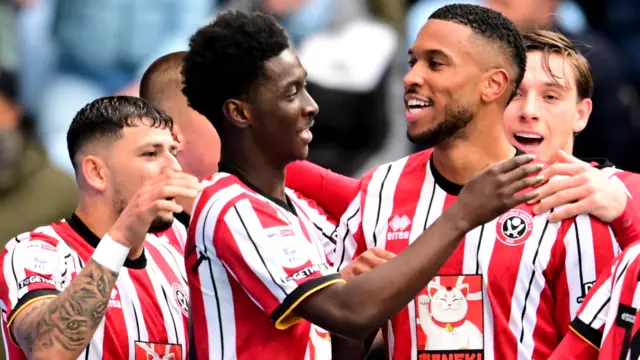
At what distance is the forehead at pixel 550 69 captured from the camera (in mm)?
5535

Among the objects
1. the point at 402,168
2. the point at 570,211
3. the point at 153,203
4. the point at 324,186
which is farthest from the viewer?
the point at 324,186

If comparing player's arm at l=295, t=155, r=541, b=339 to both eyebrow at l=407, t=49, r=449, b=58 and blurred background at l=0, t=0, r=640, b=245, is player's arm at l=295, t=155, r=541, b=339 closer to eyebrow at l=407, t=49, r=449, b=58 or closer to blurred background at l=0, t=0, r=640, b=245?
eyebrow at l=407, t=49, r=449, b=58

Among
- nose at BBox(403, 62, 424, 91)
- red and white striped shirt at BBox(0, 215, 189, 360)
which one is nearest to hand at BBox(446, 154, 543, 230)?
nose at BBox(403, 62, 424, 91)

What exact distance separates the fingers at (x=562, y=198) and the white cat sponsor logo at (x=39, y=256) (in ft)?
5.44

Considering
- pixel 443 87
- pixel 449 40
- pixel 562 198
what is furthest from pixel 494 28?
pixel 562 198

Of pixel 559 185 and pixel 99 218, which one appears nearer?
pixel 559 185

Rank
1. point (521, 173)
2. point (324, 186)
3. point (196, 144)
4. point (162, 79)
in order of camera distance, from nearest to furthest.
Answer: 1. point (521, 173)
2. point (324, 186)
3. point (196, 144)
4. point (162, 79)

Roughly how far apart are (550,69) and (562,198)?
0.67m

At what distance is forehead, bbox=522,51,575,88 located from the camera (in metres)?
5.54

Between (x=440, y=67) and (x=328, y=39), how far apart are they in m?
3.25

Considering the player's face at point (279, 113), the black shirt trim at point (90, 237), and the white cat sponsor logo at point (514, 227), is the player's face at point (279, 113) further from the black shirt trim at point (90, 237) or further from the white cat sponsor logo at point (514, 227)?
the black shirt trim at point (90, 237)

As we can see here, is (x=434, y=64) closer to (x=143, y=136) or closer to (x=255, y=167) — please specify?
(x=255, y=167)

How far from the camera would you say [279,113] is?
4969mm

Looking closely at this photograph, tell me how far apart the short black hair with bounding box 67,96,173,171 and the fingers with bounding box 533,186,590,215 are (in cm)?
144
